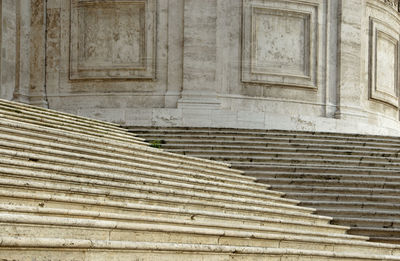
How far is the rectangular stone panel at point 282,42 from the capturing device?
1745cm

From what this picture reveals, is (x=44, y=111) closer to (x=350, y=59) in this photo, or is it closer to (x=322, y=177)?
(x=322, y=177)

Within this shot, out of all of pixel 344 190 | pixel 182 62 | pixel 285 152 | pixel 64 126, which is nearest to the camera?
pixel 344 190

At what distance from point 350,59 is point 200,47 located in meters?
4.35

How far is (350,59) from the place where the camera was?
61.4ft

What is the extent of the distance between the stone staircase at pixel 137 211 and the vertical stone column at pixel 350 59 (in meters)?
8.36

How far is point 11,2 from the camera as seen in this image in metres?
17.8

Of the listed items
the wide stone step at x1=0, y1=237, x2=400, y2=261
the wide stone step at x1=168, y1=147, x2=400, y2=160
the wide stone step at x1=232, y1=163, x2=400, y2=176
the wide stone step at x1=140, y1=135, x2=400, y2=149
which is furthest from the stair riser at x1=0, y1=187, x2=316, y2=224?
the wide stone step at x1=140, y1=135, x2=400, y2=149

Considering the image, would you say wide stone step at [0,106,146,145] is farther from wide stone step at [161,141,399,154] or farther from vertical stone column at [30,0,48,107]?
vertical stone column at [30,0,48,107]

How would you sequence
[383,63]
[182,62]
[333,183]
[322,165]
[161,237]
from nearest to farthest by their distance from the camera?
[161,237] < [333,183] < [322,165] < [182,62] < [383,63]

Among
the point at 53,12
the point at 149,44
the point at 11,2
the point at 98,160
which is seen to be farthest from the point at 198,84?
the point at 98,160

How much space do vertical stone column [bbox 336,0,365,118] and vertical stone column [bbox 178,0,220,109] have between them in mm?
3663

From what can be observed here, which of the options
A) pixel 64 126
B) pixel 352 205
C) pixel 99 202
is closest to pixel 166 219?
pixel 99 202

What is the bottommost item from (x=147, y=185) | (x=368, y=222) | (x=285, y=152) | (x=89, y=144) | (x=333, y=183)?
(x=368, y=222)

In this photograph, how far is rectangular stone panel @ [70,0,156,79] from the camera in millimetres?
17125
